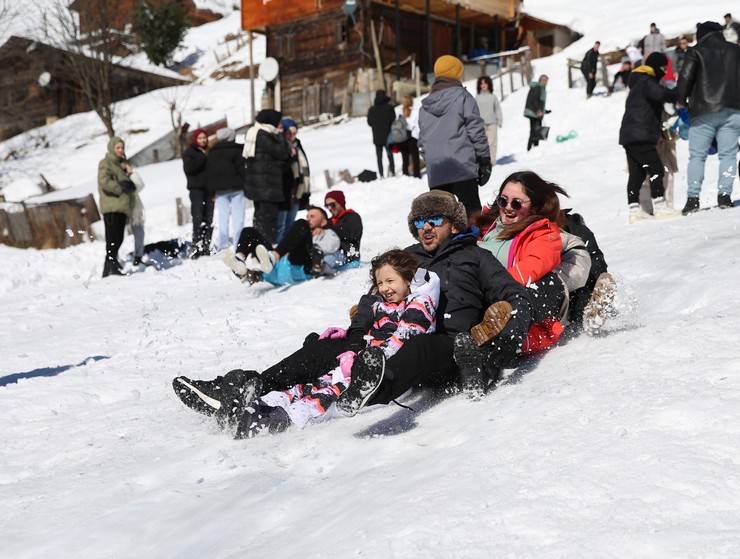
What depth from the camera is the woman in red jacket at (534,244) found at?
172 inches

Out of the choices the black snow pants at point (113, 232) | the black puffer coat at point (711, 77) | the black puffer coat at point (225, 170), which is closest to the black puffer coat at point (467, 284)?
the black puffer coat at point (711, 77)

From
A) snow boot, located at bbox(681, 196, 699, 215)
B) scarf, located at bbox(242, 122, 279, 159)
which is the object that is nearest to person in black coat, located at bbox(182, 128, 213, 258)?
scarf, located at bbox(242, 122, 279, 159)

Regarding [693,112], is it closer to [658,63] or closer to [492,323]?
[658,63]

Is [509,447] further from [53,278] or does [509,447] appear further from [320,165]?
[320,165]

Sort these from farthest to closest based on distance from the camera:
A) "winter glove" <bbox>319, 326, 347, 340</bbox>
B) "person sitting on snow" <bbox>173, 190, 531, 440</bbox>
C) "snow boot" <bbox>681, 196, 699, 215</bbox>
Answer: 1. "snow boot" <bbox>681, 196, 699, 215</bbox>
2. "winter glove" <bbox>319, 326, 347, 340</bbox>
3. "person sitting on snow" <bbox>173, 190, 531, 440</bbox>

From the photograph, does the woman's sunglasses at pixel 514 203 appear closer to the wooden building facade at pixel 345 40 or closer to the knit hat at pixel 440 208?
the knit hat at pixel 440 208

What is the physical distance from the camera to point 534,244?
4.46 m

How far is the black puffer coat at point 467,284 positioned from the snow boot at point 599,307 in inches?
23.9

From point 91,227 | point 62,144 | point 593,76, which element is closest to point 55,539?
point 91,227

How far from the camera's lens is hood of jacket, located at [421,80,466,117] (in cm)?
727

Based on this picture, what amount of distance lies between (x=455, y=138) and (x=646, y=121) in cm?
232

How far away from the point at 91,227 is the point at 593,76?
13.6 meters

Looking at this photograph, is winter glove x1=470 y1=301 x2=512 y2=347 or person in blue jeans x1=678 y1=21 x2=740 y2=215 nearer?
winter glove x1=470 y1=301 x2=512 y2=347

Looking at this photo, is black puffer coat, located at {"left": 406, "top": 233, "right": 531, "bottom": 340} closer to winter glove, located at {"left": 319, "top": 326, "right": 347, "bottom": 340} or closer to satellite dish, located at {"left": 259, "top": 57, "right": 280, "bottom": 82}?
winter glove, located at {"left": 319, "top": 326, "right": 347, "bottom": 340}
